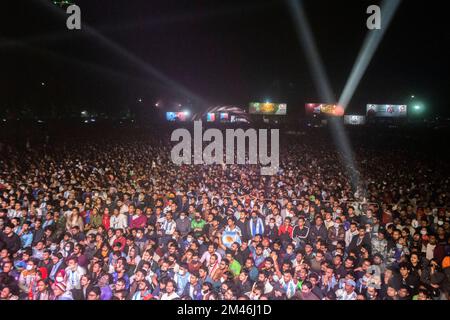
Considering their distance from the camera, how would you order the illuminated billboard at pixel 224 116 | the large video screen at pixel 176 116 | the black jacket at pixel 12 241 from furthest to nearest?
the large video screen at pixel 176 116, the illuminated billboard at pixel 224 116, the black jacket at pixel 12 241

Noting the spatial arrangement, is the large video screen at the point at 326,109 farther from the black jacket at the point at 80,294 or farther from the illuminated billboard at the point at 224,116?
the black jacket at the point at 80,294

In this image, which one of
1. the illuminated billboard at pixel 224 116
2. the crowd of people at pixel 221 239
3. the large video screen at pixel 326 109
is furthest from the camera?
the illuminated billboard at pixel 224 116

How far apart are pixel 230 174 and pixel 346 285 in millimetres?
9003

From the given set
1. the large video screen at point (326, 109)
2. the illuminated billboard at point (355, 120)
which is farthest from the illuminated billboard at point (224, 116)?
the illuminated billboard at point (355, 120)

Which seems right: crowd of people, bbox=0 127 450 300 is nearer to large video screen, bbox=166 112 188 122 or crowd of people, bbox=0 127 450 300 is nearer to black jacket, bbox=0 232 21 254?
black jacket, bbox=0 232 21 254

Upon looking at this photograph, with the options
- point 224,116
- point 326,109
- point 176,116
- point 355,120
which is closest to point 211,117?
point 224,116

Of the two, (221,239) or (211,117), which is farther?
(211,117)

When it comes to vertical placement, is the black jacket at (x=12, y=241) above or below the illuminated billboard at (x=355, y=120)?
below

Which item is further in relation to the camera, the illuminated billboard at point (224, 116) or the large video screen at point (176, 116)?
the large video screen at point (176, 116)

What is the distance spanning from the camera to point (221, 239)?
7.93 meters

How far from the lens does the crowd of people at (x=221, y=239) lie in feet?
20.0

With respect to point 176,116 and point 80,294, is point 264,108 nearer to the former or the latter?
point 176,116

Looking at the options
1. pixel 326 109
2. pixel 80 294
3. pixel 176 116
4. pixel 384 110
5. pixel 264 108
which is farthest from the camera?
pixel 176 116
